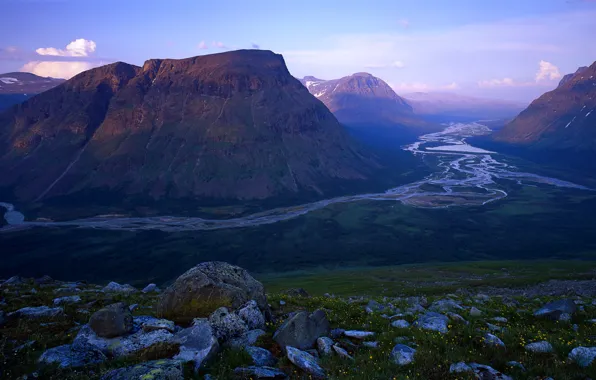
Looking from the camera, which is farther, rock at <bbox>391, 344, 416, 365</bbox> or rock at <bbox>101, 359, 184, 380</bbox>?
rock at <bbox>391, 344, 416, 365</bbox>

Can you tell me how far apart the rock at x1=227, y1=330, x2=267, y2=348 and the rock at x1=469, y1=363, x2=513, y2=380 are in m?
7.51

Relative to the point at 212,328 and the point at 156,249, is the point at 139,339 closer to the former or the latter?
the point at 212,328

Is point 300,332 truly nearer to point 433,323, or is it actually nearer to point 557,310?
point 433,323

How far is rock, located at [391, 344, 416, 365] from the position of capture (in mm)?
11508

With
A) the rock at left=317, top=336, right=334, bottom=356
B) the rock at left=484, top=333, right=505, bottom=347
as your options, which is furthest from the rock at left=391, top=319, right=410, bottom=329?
the rock at left=317, top=336, right=334, bottom=356

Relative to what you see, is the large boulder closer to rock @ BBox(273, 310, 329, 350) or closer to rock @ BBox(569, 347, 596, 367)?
rock @ BBox(273, 310, 329, 350)

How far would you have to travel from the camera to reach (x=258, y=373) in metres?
10.8

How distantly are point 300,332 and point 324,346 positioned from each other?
3.52ft

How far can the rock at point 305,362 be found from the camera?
11189 mm

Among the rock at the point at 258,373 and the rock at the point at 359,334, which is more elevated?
the rock at the point at 258,373

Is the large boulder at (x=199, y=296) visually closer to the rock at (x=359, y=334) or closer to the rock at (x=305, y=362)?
the rock at (x=359, y=334)

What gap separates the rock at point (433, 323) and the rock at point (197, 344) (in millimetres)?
9094

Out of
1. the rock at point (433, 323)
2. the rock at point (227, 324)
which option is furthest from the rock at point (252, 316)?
the rock at point (433, 323)

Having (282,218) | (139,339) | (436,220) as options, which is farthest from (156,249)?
(139,339)
